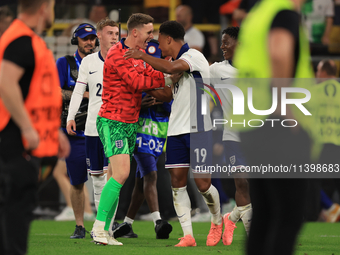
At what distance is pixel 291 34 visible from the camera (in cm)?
246

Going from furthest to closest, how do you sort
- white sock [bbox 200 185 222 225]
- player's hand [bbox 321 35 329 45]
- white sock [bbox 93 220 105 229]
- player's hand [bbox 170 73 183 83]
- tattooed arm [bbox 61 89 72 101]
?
1. player's hand [bbox 321 35 329 45]
2. tattooed arm [bbox 61 89 72 101]
3. white sock [bbox 200 185 222 225]
4. player's hand [bbox 170 73 183 83]
5. white sock [bbox 93 220 105 229]

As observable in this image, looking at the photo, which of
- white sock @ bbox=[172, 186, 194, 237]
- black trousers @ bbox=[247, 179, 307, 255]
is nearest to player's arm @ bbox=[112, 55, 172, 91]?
white sock @ bbox=[172, 186, 194, 237]

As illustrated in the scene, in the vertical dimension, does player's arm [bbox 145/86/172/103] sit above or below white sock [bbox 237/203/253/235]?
above

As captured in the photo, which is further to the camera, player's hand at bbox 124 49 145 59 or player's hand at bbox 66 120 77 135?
player's hand at bbox 66 120 77 135

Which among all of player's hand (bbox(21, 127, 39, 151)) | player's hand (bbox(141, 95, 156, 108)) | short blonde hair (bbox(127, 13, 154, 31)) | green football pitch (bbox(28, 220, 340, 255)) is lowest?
green football pitch (bbox(28, 220, 340, 255))

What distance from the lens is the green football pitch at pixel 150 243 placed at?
4680mm

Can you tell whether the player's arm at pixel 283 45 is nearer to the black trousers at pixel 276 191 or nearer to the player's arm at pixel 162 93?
the black trousers at pixel 276 191

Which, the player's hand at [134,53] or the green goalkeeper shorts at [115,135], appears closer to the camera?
the player's hand at [134,53]

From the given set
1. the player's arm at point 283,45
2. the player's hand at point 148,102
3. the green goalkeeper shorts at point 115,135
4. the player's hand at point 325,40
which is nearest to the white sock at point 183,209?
the green goalkeeper shorts at point 115,135

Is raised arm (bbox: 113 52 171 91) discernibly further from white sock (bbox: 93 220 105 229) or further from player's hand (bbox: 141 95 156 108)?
white sock (bbox: 93 220 105 229)

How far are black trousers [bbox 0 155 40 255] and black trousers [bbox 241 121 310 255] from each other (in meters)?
1.13

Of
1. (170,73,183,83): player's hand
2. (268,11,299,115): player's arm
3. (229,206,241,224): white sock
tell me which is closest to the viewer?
(268,11,299,115): player's arm

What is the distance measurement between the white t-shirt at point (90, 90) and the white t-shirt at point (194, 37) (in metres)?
4.49

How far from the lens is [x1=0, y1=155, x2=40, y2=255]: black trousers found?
2.65 meters
